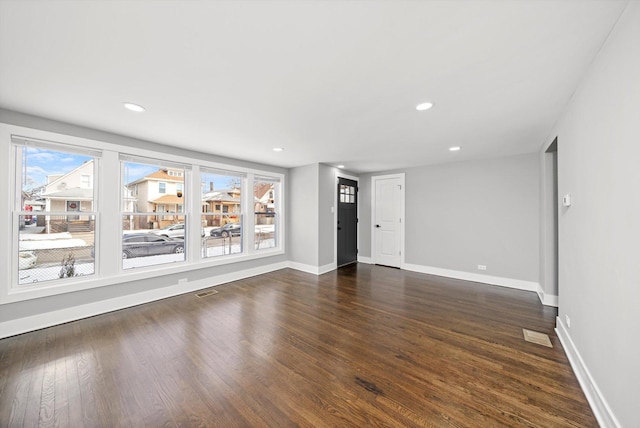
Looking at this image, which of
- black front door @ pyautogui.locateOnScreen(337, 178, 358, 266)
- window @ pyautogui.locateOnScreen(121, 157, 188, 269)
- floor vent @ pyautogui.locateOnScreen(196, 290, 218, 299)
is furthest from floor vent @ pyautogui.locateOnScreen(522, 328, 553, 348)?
window @ pyautogui.locateOnScreen(121, 157, 188, 269)

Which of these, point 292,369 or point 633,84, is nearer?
point 633,84

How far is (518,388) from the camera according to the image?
1.79m

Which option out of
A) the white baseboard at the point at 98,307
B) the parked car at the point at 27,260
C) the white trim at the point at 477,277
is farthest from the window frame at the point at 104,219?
the white trim at the point at 477,277

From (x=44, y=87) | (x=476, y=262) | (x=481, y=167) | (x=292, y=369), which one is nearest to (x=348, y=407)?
(x=292, y=369)

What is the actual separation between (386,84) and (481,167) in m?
3.70

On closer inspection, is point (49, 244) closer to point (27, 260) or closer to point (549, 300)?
point (27, 260)

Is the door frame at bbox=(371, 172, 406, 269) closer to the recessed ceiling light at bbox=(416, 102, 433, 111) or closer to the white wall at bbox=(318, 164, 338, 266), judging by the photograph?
the white wall at bbox=(318, 164, 338, 266)

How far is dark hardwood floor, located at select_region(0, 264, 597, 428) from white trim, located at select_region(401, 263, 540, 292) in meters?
0.80

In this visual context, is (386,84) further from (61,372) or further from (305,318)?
(61,372)

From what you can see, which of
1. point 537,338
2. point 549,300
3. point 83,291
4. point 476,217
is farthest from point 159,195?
point 549,300

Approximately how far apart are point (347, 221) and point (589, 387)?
460 cm

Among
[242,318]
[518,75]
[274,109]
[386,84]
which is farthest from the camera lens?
[242,318]

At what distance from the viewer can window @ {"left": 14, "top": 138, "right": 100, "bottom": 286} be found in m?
2.67

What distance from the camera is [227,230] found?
4676 millimetres
